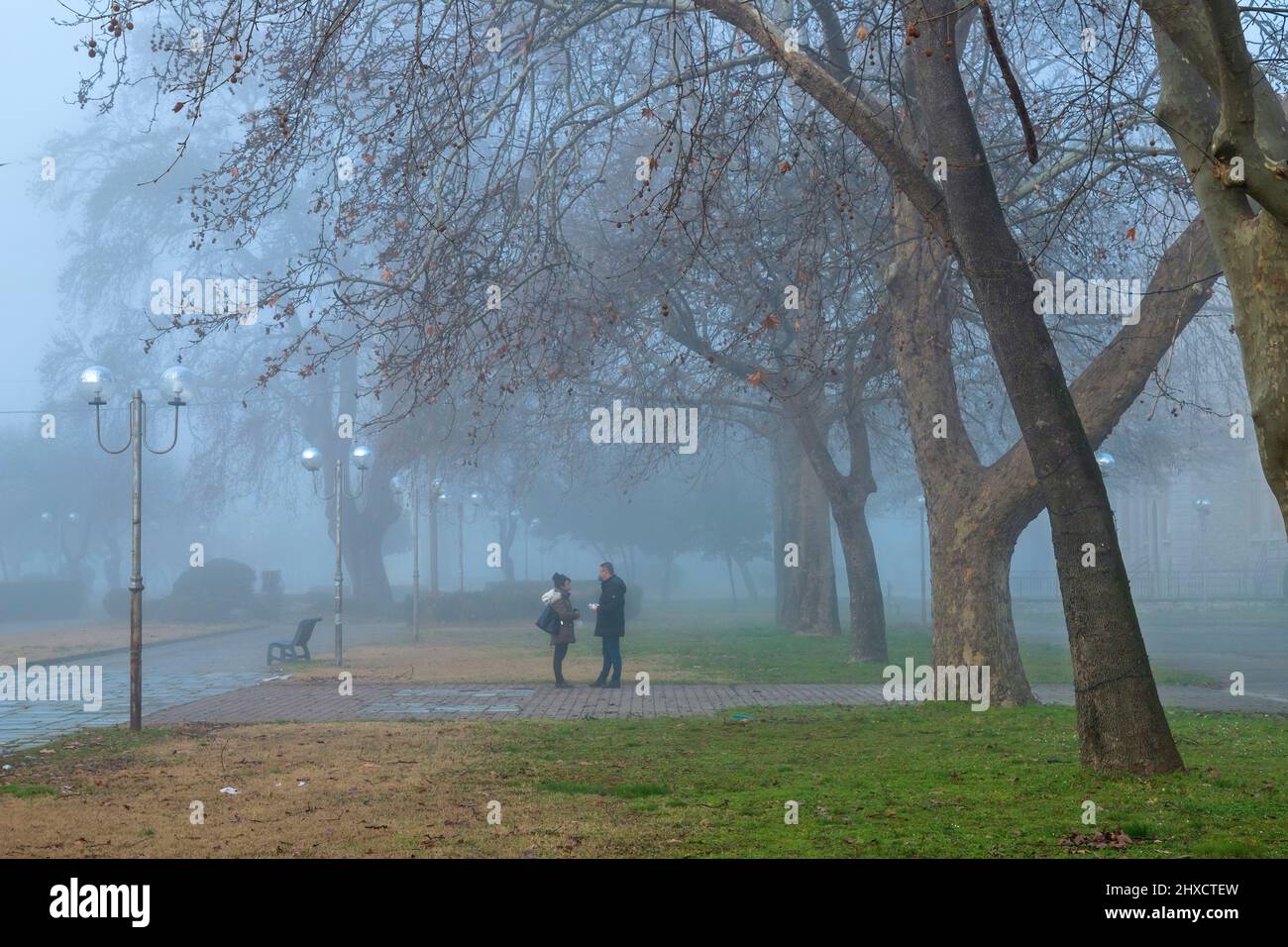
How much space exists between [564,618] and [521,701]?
2767mm

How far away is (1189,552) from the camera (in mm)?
61844

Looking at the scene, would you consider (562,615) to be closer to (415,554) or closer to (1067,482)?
(1067,482)

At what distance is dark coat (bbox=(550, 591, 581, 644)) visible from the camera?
67.5 ft

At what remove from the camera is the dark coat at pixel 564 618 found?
20.6 metres

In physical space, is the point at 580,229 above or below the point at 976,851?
above

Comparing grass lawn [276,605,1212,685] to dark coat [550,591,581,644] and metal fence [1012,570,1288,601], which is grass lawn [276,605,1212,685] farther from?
metal fence [1012,570,1288,601]

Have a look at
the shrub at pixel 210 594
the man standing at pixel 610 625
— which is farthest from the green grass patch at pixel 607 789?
the shrub at pixel 210 594

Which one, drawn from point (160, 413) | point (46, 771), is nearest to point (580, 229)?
point (46, 771)

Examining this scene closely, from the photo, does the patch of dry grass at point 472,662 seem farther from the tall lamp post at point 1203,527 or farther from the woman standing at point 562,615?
the tall lamp post at point 1203,527

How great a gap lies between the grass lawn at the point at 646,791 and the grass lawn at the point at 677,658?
26.4ft

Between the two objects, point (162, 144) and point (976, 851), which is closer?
point (976, 851)

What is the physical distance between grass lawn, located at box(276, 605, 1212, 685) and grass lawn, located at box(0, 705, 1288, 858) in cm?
804

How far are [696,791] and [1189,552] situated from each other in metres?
57.7
